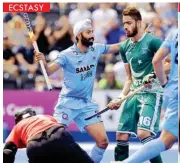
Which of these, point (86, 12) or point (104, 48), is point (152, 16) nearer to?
point (86, 12)

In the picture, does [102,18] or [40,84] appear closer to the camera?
[40,84]

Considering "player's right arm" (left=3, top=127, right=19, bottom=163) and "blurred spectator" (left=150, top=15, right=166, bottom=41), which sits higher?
"blurred spectator" (left=150, top=15, right=166, bottom=41)

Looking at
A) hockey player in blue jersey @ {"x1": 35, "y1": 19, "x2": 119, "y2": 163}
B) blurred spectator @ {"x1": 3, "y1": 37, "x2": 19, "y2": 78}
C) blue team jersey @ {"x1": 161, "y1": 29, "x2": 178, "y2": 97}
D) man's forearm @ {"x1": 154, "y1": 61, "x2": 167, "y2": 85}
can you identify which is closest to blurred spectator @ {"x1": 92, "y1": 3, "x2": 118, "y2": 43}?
blurred spectator @ {"x1": 3, "y1": 37, "x2": 19, "y2": 78}

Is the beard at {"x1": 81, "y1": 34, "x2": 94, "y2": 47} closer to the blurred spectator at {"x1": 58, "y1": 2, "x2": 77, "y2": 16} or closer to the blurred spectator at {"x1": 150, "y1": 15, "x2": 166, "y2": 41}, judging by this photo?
the blurred spectator at {"x1": 150, "y1": 15, "x2": 166, "y2": 41}

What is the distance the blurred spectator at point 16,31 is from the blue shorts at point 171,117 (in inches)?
197

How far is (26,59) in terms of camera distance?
11523mm

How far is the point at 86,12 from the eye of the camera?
453 inches

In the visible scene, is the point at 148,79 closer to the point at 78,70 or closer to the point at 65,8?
the point at 78,70

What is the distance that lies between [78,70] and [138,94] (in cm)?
76

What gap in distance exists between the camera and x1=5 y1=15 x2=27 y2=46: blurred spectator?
11.5m

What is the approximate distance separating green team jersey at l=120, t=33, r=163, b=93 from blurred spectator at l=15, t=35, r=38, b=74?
3759mm

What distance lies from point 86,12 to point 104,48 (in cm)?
320

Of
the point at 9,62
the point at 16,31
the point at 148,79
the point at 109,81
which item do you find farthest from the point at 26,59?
the point at 148,79

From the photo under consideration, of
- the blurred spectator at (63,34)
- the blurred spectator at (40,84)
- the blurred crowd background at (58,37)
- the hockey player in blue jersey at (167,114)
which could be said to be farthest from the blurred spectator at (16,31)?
the hockey player in blue jersey at (167,114)
